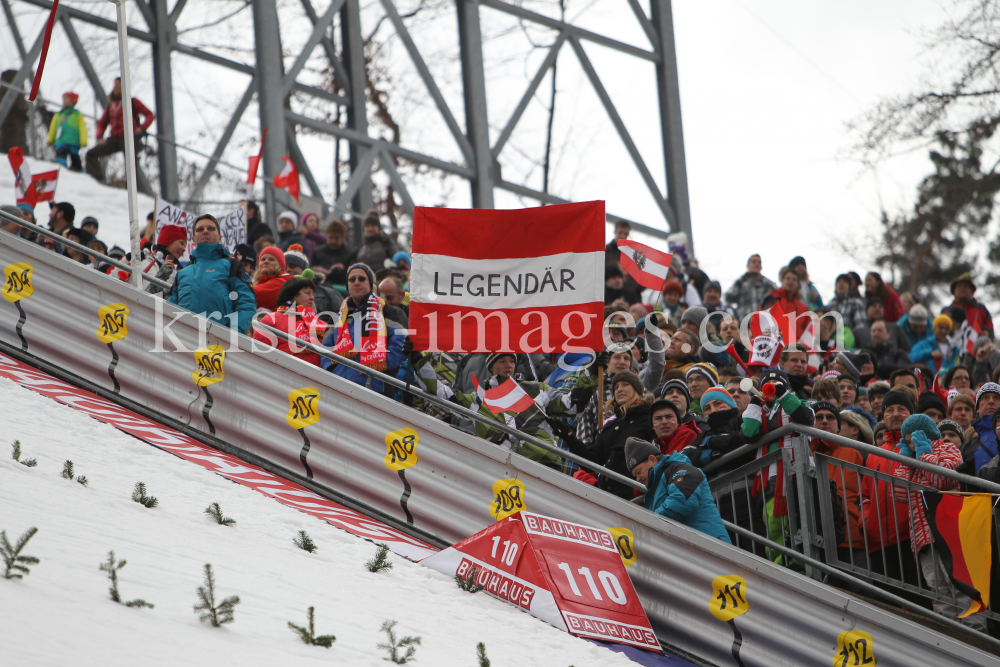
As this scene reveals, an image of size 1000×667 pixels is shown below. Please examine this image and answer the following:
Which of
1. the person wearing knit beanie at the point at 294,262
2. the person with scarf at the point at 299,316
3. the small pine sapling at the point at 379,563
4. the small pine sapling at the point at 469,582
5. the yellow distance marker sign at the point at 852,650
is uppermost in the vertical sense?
the person wearing knit beanie at the point at 294,262

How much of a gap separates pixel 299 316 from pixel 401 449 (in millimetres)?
1988

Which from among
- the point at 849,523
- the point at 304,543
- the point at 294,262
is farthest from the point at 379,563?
the point at 294,262

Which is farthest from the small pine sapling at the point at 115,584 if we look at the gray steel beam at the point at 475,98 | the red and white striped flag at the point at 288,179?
the gray steel beam at the point at 475,98

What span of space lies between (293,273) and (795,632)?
21.9 feet

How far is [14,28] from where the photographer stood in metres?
20.3

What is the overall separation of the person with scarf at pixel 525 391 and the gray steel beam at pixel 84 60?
13.0 meters

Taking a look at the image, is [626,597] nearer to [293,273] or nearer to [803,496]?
[803,496]

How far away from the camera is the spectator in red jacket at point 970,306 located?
14070mm

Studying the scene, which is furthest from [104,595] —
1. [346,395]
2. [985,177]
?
[985,177]

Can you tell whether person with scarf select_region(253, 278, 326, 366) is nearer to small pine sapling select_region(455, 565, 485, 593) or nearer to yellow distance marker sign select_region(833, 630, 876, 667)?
small pine sapling select_region(455, 565, 485, 593)

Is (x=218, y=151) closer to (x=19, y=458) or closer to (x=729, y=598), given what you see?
(x=19, y=458)

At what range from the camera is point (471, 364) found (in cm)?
998

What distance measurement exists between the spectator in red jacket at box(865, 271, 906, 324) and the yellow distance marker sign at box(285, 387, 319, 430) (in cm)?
891

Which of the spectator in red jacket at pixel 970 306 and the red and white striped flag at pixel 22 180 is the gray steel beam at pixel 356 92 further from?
the spectator in red jacket at pixel 970 306
